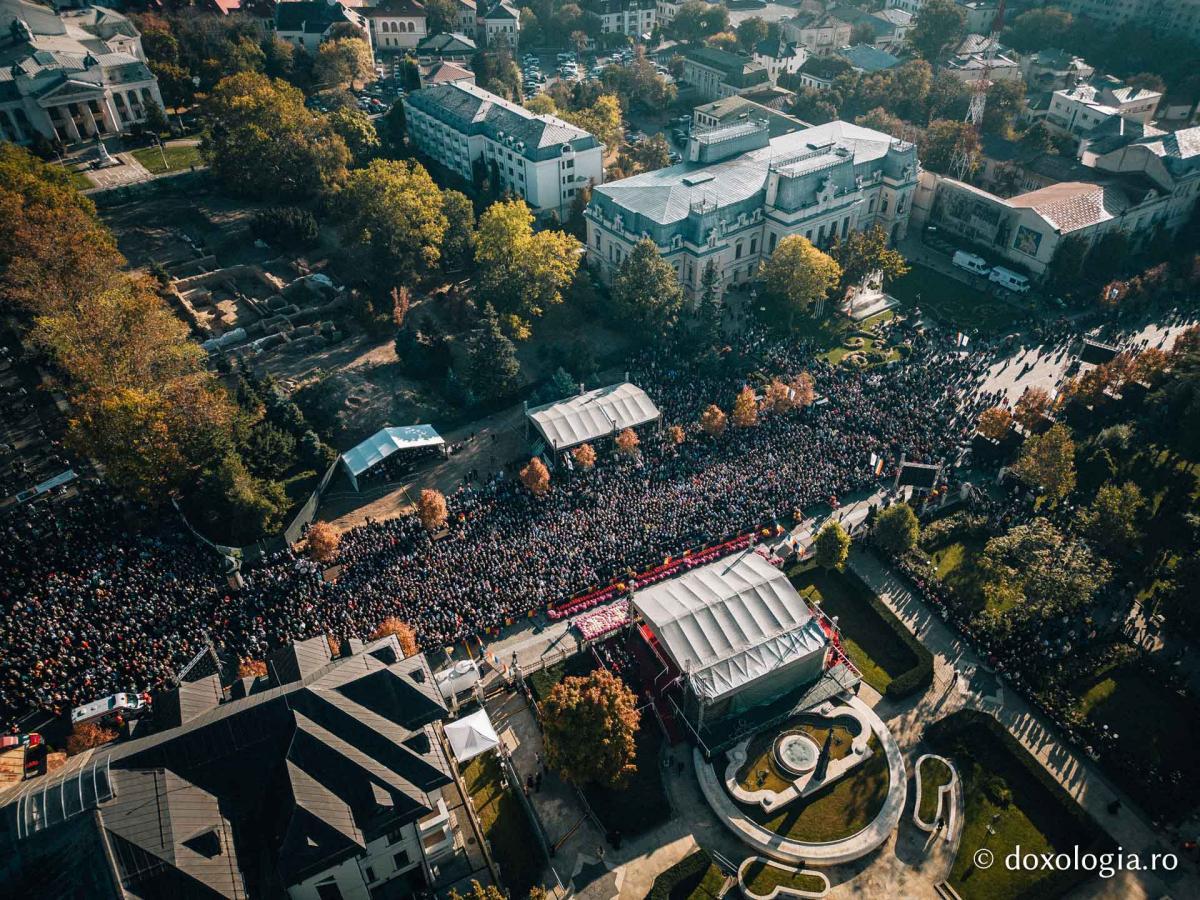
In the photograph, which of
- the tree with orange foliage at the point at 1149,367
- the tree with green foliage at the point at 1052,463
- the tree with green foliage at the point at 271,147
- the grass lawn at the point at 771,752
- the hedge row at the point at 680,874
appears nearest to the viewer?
the hedge row at the point at 680,874

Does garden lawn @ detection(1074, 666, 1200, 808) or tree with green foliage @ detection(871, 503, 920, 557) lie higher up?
tree with green foliage @ detection(871, 503, 920, 557)

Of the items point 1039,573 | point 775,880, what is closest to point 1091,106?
point 1039,573

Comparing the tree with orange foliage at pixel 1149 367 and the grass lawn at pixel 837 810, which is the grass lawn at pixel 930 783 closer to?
the grass lawn at pixel 837 810

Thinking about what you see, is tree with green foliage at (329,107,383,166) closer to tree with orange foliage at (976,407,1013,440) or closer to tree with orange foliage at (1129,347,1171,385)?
tree with orange foliage at (976,407,1013,440)

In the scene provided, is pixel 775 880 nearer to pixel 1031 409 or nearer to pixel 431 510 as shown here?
pixel 431 510

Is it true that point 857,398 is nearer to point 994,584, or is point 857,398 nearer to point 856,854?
point 994,584

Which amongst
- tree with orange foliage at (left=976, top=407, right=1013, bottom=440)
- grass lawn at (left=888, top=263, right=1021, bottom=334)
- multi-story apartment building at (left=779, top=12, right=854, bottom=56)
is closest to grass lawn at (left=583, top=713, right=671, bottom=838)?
tree with orange foliage at (left=976, top=407, right=1013, bottom=440)

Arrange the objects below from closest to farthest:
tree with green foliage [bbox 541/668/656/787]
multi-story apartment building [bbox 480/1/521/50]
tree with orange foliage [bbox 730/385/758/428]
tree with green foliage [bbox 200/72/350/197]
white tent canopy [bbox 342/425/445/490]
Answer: tree with green foliage [bbox 541/668/656/787] < white tent canopy [bbox 342/425/445/490] < tree with orange foliage [bbox 730/385/758/428] < tree with green foliage [bbox 200/72/350/197] < multi-story apartment building [bbox 480/1/521/50]

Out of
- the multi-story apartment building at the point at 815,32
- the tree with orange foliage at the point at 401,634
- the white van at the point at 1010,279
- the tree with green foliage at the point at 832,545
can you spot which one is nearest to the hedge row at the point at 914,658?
the tree with green foliage at the point at 832,545
